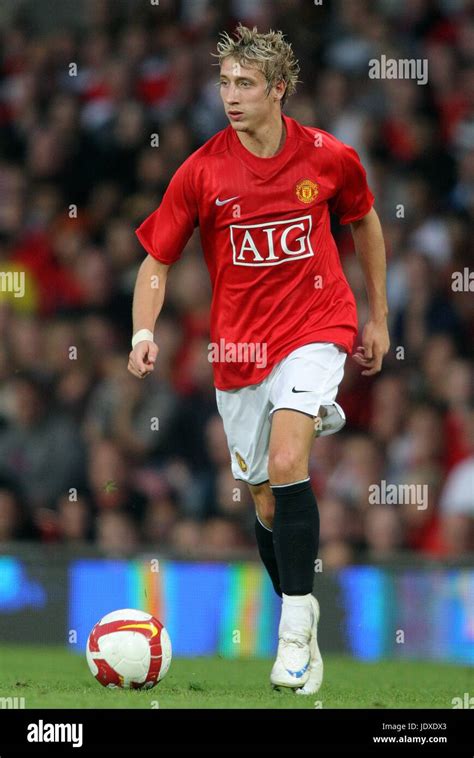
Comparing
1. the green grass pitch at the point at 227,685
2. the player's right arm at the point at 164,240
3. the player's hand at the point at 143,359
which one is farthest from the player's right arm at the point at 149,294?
the green grass pitch at the point at 227,685

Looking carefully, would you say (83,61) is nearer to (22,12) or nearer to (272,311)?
(22,12)

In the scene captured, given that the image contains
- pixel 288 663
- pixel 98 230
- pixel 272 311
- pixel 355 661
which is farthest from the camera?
pixel 98 230

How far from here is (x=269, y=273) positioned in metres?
4.91

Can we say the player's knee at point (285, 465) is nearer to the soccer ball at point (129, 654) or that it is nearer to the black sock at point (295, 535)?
the black sock at point (295, 535)

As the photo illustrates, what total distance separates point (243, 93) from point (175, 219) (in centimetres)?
52

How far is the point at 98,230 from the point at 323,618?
3258 mm

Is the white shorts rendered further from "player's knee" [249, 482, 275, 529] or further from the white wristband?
the white wristband

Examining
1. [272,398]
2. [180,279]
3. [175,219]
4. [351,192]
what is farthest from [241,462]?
[180,279]

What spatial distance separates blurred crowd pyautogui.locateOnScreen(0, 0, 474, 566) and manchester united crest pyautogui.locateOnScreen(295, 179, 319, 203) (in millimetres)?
2619

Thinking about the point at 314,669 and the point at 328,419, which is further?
the point at 328,419

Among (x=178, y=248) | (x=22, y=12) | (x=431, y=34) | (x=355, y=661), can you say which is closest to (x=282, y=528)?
(x=178, y=248)

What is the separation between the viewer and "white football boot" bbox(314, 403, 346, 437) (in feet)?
15.6

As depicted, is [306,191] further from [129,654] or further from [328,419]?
[129,654]

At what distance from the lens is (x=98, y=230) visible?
891 cm
